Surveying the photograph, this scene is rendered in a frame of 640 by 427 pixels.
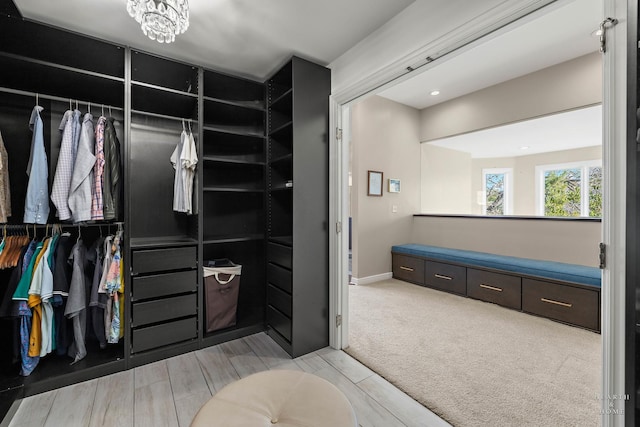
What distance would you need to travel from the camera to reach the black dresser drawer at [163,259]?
2.05 m

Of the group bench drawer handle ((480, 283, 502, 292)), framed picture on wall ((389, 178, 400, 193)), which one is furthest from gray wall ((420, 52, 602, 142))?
bench drawer handle ((480, 283, 502, 292))

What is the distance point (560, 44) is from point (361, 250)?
3341 millimetres

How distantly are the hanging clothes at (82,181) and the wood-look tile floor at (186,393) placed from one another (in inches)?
45.2

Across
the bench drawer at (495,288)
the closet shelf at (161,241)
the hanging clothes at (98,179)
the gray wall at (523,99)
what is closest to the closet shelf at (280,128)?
the closet shelf at (161,241)

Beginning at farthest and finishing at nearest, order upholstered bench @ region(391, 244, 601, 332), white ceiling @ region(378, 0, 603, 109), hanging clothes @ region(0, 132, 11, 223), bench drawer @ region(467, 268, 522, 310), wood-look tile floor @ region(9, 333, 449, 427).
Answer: bench drawer @ region(467, 268, 522, 310)
upholstered bench @ region(391, 244, 601, 332)
white ceiling @ region(378, 0, 603, 109)
hanging clothes @ region(0, 132, 11, 223)
wood-look tile floor @ region(9, 333, 449, 427)

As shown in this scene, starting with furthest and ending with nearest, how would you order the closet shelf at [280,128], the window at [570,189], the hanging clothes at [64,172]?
the window at [570,189] → the closet shelf at [280,128] → the hanging clothes at [64,172]

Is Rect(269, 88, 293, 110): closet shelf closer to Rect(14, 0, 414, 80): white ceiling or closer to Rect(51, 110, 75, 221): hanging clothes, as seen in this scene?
Rect(14, 0, 414, 80): white ceiling

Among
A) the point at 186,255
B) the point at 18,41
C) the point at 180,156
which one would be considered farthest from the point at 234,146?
the point at 18,41

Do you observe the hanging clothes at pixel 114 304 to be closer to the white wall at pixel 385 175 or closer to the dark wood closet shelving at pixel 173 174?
the dark wood closet shelving at pixel 173 174

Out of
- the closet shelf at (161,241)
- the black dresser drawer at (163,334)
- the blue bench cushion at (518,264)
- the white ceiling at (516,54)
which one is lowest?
the black dresser drawer at (163,334)

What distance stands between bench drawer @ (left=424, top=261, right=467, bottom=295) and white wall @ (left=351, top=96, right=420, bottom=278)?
2.28 ft

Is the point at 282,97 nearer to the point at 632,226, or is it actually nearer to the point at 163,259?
the point at 163,259

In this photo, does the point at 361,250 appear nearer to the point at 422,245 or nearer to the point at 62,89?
the point at 422,245

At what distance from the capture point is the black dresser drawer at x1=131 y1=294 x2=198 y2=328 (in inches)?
80.7
